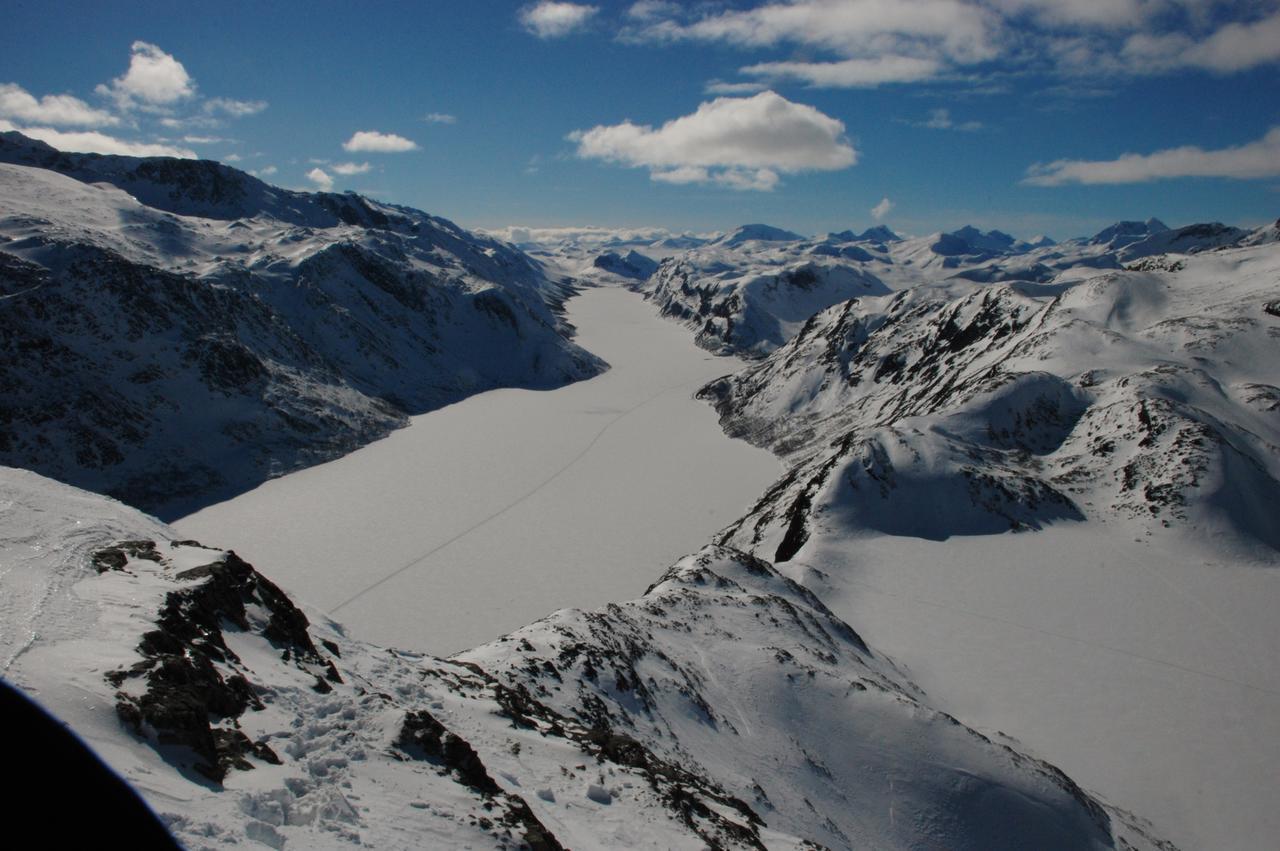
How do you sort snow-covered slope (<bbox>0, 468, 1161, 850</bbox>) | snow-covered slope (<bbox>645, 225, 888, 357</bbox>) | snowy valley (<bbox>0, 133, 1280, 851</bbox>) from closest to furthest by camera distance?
snow-covered slope (<bbox>0, 468, 1161, 850</bbox>)
snowy valley (<bbox>0, 133, 1280, 851</bbox>)
snow-covered slope (<bbox>645, 225, 888, 357</bbox>)

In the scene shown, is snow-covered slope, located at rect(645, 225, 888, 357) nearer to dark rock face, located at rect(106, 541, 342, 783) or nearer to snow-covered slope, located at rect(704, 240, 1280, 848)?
snow-covered slope, located at rect(704, 240, 1280, 848)

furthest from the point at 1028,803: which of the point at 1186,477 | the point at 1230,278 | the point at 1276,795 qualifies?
the point at 1230,278

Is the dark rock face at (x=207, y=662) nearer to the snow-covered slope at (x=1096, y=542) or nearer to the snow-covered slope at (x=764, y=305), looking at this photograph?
the snow-covered slope at (x=1096, y=542)

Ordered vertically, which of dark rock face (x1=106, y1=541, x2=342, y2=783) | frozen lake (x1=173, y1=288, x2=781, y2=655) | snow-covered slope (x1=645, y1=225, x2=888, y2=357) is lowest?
frozen lake (x1=173, y1=288, x2=781, y2=655)

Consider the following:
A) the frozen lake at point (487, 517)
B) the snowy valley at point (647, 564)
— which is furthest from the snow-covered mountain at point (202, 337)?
the frozen lake at point (487, 517)

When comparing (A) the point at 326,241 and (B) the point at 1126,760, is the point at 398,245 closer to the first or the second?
(A) the point at 326,241

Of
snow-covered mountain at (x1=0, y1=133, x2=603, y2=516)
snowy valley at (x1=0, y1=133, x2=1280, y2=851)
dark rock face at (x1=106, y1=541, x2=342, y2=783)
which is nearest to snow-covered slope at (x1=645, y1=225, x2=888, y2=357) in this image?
snow-covered mountain at (x1=0, y1=133, x2=603, y2=516)
